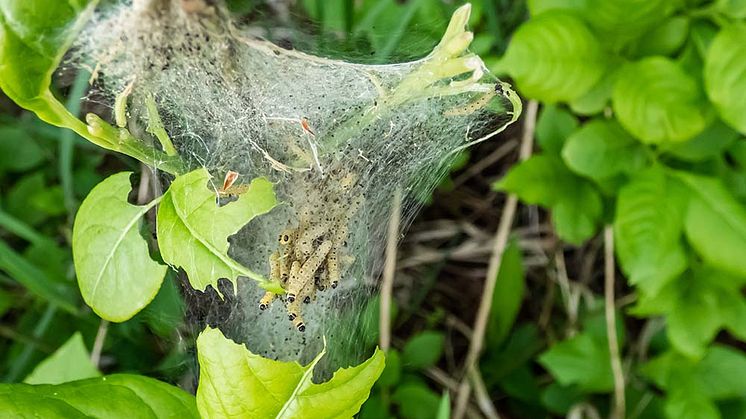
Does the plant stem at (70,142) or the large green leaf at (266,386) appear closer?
the large green leaf at (266,386)

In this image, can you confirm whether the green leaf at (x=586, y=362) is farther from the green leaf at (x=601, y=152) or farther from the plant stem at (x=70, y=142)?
the plant stem at (x=70, y=142)

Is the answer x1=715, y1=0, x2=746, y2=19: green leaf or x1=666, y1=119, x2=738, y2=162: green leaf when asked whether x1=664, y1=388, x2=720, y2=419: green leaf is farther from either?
x1=715, y1=0, x2=746, y2=19: green leaf

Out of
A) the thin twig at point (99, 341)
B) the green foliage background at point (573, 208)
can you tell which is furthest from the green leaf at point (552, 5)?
the thin twig at point (99, 341)

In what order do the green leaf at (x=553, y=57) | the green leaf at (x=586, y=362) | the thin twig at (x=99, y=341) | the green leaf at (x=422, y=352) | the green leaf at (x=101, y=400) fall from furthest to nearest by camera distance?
the green leaf at (x=422, y=352), the green leaf at (x=586, y=362), the thin twig at (x=99, y=341), the green leaf at (x=553, y=57), the green leaf at (x=101, y=400)

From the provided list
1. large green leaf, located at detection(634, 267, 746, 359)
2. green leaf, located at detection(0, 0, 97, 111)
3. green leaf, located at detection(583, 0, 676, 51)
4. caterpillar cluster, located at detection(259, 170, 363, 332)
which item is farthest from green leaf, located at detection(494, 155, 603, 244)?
green leaf, located at detection(0, 0, 97, 111)

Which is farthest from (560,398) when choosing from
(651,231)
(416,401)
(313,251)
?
(313,251)

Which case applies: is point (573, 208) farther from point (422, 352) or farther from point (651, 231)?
point (422, 352)

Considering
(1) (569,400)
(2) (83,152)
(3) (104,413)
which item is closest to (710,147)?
(1) (569,400)
